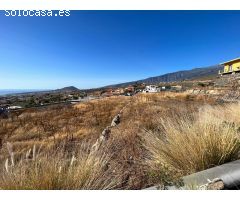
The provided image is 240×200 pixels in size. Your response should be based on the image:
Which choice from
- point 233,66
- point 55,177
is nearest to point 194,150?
point 55,177

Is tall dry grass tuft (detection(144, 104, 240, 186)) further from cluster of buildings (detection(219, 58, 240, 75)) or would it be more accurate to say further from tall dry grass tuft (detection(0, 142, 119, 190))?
cluster of buildings (detection(219, 58, 240, 75))

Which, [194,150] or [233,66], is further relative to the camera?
[233,66]

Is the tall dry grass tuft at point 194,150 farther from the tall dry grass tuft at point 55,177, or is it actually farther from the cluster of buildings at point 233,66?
the cluster of buildings at point 233,66

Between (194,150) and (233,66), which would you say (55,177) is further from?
(233,66)

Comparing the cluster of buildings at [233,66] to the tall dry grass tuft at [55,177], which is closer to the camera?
the tall dry grass tuft at [55,177]

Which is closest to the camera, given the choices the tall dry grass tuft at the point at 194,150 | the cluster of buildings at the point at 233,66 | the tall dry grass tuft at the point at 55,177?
the tall dry grass tuft at the point at 55,177

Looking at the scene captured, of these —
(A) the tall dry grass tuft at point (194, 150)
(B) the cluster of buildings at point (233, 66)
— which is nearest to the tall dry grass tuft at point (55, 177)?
(A) the tall dry grass tuft at point (194, 150)

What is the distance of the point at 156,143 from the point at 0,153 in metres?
3.93

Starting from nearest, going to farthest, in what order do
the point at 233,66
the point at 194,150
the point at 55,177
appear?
the point at 55,177, the point at 194,150, the point at 233,66

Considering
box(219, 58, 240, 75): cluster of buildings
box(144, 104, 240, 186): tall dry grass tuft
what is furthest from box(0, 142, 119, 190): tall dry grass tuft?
box(219, 58, 240, 75): cluster of buildings

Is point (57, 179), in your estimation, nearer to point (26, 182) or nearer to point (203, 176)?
point (26, 182)

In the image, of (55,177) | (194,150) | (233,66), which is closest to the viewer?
(55,177)
